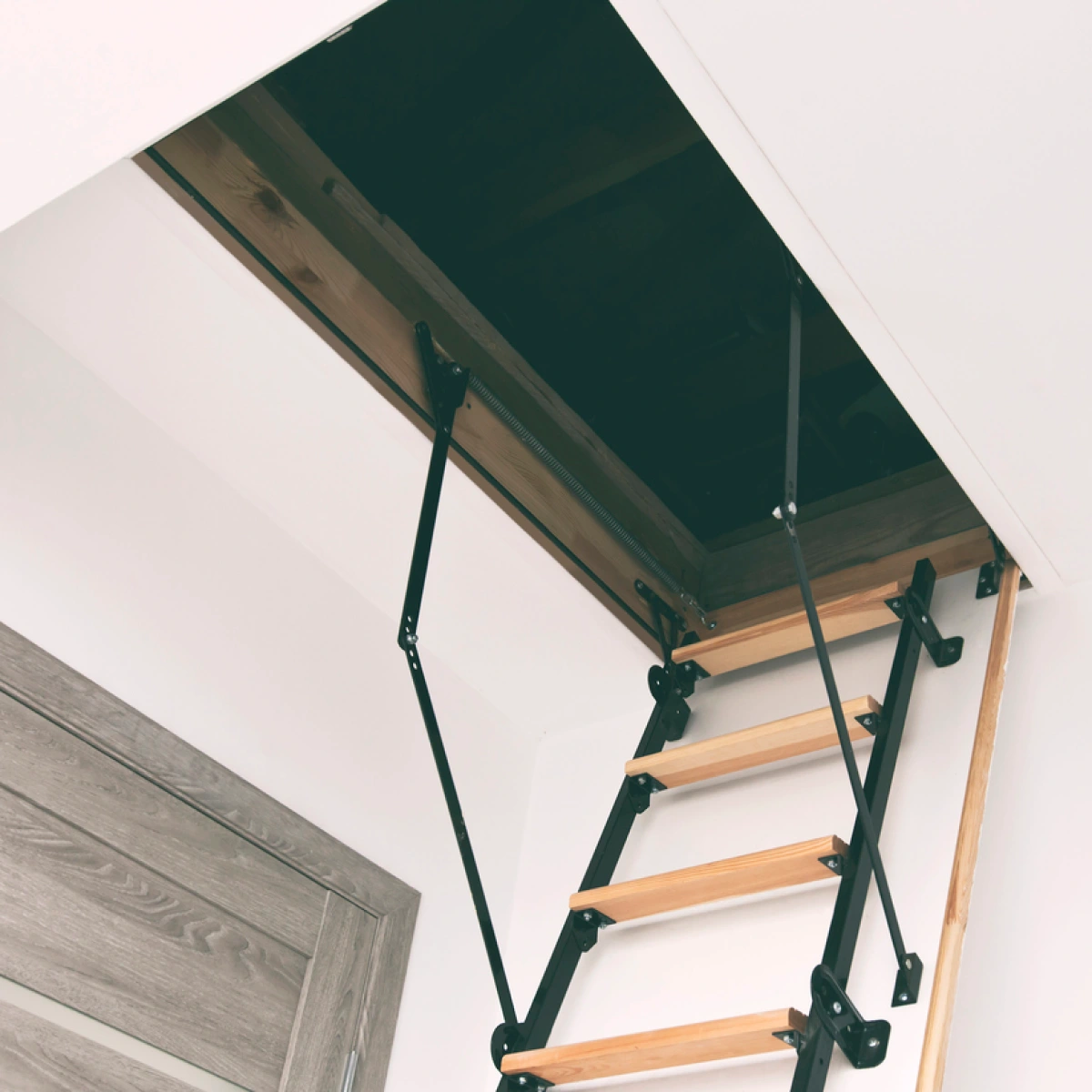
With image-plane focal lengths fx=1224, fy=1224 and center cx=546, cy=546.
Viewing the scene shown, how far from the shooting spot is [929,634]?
270 centimetres

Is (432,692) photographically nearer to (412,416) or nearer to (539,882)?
(539,882)

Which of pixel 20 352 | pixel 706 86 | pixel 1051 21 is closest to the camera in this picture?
pixel 1051 21

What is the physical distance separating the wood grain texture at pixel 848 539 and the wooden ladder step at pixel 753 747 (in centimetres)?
69

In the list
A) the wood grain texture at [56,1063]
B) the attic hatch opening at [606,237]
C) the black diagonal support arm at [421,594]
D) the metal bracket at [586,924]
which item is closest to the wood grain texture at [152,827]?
the wood grain texture at [56,1063]

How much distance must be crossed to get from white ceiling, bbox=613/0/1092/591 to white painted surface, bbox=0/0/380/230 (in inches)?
20.3

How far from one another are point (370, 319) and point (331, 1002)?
4.87ft

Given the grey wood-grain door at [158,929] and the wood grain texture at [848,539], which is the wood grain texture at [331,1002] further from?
the wood grain texture at [848,539]

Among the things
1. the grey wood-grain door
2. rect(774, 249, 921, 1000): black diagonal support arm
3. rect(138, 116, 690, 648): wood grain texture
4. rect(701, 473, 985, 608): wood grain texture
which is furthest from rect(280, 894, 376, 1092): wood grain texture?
rect(701, 473, 985, 608): wood grain texture

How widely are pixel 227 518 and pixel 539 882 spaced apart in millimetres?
1240

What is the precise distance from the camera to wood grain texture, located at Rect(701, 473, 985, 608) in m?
3.15

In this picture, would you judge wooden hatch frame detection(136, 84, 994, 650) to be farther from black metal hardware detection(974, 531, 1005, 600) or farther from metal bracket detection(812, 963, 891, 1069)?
metal bracket detection(812, 963, 891, 1069)

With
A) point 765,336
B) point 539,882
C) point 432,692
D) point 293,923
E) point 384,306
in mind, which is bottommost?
point 293,923

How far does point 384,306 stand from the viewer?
8.94 ft

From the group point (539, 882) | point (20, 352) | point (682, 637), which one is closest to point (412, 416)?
point (20, 352)
